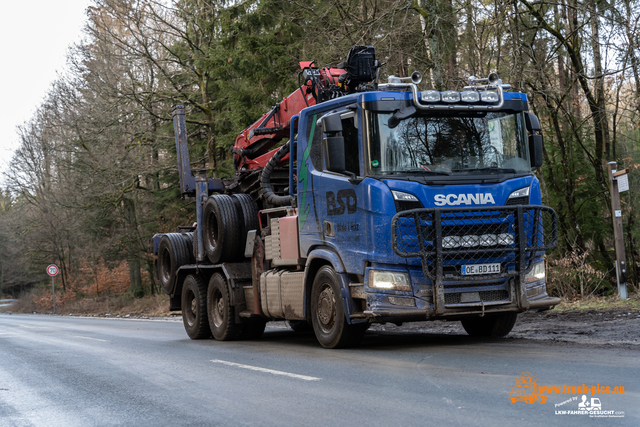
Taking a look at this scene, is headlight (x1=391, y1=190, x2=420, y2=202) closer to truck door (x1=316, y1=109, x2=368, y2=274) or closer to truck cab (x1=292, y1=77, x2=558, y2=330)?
truck cab (x1=292, y1=77, x2=558, y2=330)

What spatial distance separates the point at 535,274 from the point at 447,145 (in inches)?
74.9

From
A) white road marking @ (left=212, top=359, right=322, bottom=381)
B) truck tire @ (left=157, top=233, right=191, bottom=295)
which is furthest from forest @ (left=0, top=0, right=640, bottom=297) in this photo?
white road marking @ (left=212, top=359, right=322, bottom=381)

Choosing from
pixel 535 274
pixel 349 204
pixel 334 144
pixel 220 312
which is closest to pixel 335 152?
pixel 334 144

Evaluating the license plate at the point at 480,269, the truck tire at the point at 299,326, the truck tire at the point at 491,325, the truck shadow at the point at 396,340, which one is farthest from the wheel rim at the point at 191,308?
the license plate at the point at 480,269

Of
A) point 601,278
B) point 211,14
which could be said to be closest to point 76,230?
point 211,14

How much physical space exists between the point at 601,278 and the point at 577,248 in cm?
144

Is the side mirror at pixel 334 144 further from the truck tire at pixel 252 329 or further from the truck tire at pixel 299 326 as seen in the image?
the truck tire at pixel 299 326

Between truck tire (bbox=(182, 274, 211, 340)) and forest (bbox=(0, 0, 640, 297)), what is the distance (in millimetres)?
3657

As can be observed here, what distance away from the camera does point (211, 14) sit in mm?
27219

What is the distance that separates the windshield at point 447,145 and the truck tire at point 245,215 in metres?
3.69

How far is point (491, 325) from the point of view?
9.88 metres

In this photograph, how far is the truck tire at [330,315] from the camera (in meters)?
8.78

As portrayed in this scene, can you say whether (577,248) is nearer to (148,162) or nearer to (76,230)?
(148,162)

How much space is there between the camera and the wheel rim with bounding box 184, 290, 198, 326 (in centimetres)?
1344
